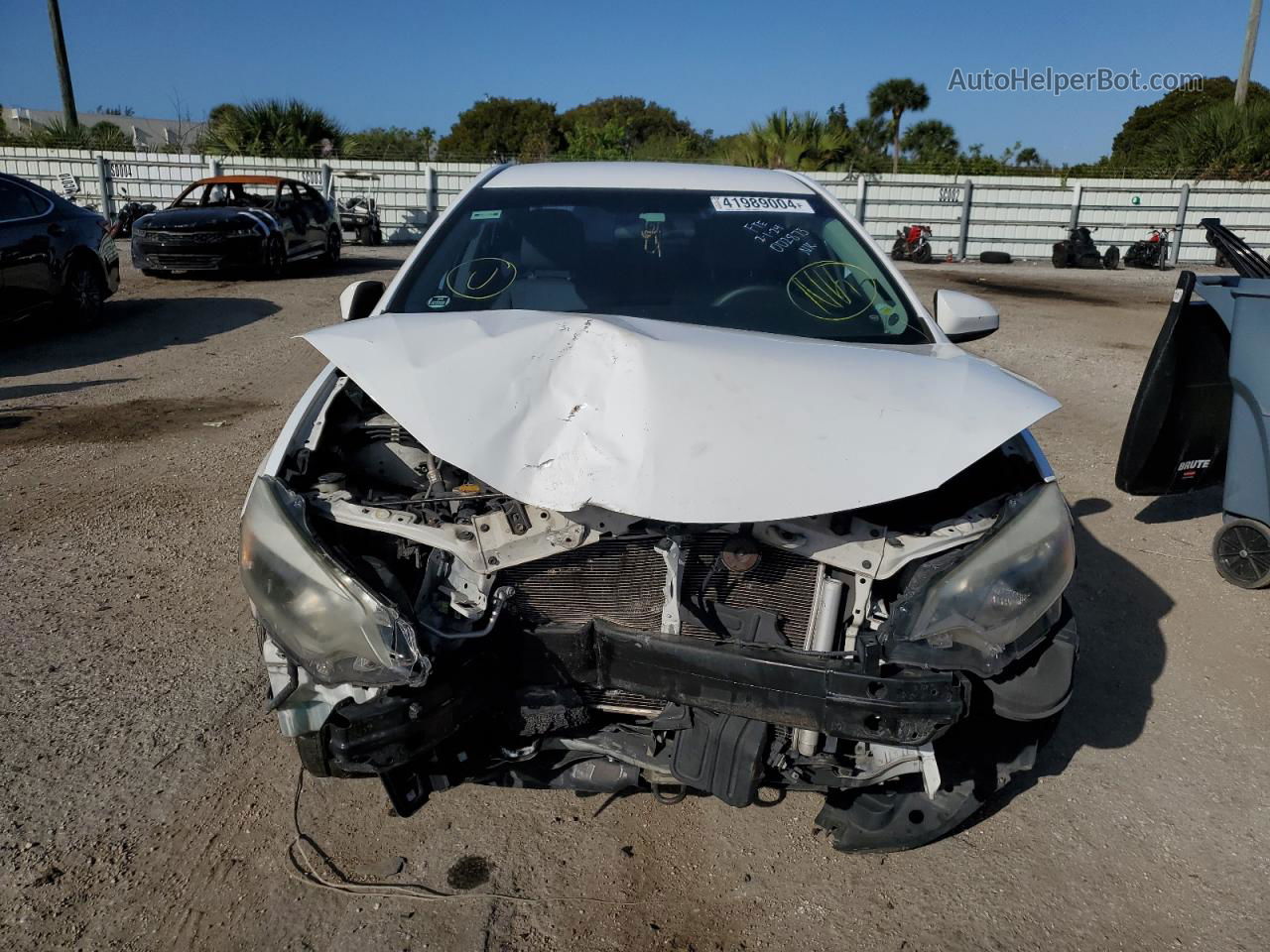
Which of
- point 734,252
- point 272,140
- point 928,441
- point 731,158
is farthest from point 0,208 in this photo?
point 731,158

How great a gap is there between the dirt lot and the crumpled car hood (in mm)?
1116

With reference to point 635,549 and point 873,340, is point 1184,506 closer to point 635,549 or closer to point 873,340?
point 873,340

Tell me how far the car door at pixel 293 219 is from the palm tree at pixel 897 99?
36.9 metres

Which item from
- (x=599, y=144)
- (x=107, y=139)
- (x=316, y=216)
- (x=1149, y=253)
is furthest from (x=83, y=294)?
(x=599, y=144)

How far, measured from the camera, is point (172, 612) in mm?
3947

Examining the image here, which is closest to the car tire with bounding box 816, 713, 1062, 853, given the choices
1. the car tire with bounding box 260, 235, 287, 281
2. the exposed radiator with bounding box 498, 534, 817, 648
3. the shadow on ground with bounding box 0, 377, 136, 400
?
the exposed radiator with bounding box 498, 534, 817, 648

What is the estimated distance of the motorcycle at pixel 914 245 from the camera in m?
21.5

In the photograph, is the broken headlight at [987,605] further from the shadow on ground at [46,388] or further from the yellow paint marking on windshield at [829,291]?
the shadow on ground at [46,388]

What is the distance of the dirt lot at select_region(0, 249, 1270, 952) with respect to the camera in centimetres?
240

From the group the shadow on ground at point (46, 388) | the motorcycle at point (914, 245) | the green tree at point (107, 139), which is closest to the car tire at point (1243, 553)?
the shadow on ground at point (46, 388)

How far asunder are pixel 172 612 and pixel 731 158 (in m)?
24.8

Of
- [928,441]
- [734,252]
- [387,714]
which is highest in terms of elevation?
[734,252]

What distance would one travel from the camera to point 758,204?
148 inches

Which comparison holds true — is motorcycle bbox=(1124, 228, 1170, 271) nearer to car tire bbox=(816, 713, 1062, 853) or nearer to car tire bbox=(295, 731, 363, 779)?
car tire bbox=(816, 713, 1062, 853)
